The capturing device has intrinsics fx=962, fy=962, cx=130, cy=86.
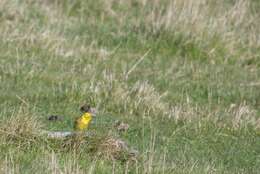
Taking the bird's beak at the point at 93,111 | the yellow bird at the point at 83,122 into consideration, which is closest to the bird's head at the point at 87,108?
the bird's beak at the point at 93,111

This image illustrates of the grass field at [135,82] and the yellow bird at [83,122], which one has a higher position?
the yellow bird at [83,122]

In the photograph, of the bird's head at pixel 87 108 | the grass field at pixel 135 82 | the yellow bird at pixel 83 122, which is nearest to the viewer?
the grass field at pixel 135 82

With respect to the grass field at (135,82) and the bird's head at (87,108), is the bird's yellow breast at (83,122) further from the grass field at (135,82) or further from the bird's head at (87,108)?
the bird's head at (87,108)

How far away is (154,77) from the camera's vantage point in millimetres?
12094

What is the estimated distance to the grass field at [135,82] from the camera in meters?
8.02

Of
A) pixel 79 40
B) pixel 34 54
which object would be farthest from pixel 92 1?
pixel 34 54

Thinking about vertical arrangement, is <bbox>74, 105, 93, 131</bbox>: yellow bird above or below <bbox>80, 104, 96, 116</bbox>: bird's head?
above

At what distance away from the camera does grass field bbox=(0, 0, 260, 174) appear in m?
8.02

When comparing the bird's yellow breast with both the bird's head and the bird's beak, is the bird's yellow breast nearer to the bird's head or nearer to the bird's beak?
the bird's head

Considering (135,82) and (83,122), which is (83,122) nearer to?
(83,122)

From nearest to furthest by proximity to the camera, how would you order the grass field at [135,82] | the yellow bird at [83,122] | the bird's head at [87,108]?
the grass field at [135,82], the yellow bird at [83,122], the bird's head at [87,108]

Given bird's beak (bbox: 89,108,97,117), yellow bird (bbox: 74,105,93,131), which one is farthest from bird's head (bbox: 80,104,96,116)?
yellow bird (bbox: 74,105,93,131)

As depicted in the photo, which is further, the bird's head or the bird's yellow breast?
the bird's head

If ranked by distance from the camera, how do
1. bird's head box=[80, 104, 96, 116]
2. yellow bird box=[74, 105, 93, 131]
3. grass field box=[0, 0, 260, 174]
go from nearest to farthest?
grass field box=[0, 0, 260, 174]
yellow bird box=[74, 105, 93, 131]
bird's head box=[80, 104, 96, 116]
